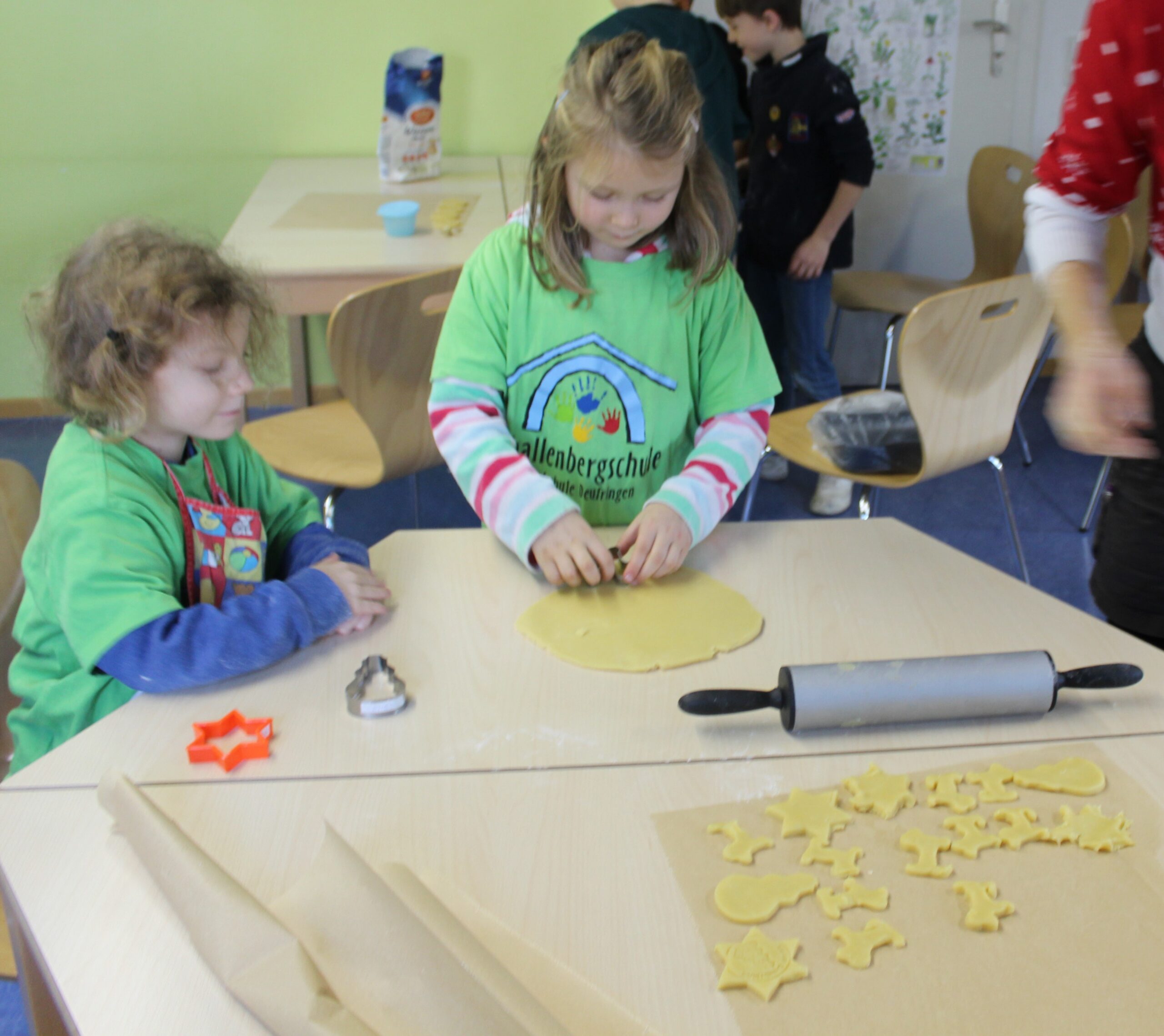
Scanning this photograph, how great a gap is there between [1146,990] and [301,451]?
1.71 meters

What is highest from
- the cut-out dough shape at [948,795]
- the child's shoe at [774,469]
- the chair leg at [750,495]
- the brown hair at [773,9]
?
the brown hair at [773,9]

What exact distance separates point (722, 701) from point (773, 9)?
214cm

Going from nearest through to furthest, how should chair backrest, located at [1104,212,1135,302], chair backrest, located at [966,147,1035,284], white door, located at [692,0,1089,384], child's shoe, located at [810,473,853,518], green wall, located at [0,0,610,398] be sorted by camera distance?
1. chair backrest, located at [1104,212,1135,302]
2. child's shoe, located at [810,473,853,518]
3. chair backrest, located at [966,147,1035,284]
4. green wall, located at [0,0,610,398]
5. white door, located at [692,0,1089,384]

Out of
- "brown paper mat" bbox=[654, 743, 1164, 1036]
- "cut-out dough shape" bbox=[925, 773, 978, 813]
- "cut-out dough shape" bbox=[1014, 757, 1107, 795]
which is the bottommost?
"brown paper mat" bbox=[654, 743, 1164, 1036]

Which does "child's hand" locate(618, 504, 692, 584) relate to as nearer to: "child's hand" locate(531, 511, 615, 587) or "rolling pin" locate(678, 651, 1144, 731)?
"child's hand" locate(531, 511, 615, 587)

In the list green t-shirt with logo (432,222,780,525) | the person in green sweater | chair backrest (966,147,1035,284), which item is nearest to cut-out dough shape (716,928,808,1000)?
green t-shirt with logo (432,222,780,525)

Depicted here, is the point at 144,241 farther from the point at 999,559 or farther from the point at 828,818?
the point at 999,559

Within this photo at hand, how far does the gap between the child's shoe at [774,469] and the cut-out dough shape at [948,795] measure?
2.17 metres

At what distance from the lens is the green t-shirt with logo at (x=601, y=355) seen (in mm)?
1243

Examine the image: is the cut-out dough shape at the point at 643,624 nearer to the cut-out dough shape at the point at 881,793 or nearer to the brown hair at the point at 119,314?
the cut-out dough shape at the point at 881,793

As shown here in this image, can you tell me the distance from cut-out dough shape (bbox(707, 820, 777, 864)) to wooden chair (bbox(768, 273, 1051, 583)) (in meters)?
1.13

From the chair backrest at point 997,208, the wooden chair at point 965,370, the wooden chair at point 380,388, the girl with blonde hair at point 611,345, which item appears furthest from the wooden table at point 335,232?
the chair backrest at point 997,208

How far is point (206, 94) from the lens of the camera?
119 inches

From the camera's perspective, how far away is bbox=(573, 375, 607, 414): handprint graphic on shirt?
→ 127 cm
